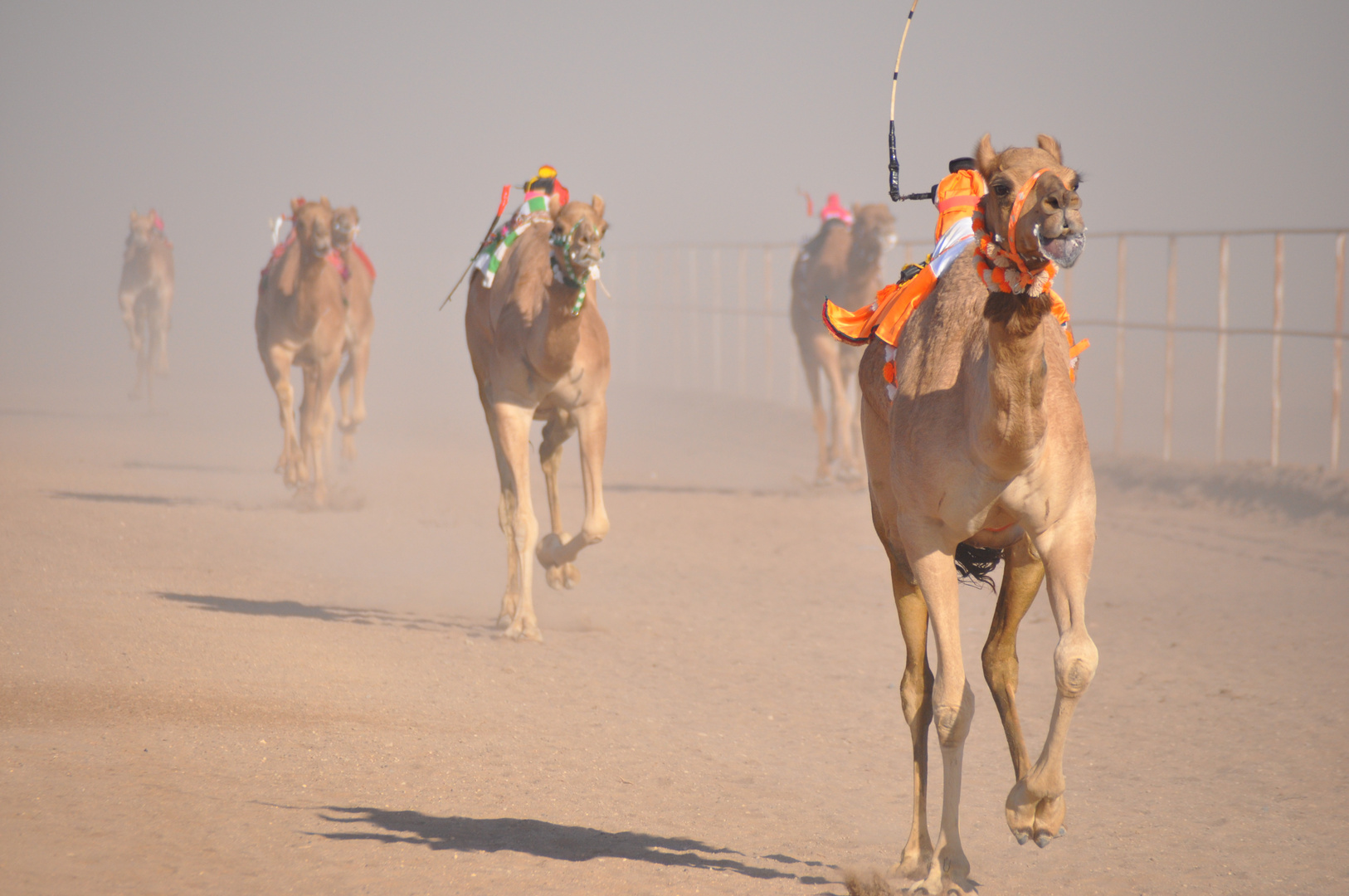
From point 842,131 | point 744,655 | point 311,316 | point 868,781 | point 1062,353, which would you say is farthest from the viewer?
point 842,131

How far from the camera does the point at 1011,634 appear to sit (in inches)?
182

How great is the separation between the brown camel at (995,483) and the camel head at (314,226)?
29.7 feet

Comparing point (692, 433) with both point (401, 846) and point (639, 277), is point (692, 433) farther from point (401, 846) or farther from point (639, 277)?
point (639, 277)

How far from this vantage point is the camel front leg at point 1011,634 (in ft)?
14.8

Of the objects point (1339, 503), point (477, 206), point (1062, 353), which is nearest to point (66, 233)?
point (477, 206)

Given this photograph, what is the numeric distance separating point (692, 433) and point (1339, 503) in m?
10.8

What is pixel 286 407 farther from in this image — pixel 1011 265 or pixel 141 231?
pixel 141 231

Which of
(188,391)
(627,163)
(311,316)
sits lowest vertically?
(188,391)

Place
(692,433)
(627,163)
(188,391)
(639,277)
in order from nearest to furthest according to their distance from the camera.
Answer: (692,433) < (188,391) < (639,277) < (627,163)

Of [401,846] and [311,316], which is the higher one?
[311,316]

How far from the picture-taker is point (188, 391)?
28.0 metres

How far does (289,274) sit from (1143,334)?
3064cm

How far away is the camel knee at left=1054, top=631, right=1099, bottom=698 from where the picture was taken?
3.73m

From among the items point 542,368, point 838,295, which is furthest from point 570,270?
point 838,295
